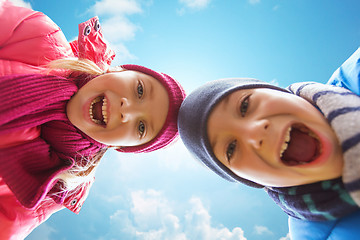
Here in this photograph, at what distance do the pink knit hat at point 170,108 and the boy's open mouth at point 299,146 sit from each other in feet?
1.86

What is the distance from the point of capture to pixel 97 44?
150 cm

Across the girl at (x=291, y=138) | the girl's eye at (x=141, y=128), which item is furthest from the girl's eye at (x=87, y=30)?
the girl at (x=291, y=138)

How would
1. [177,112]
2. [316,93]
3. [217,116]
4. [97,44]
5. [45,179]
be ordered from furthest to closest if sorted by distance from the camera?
[97,44] → [177,112] → [45,179] → [217,116] → [316,93]

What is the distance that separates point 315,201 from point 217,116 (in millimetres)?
A: 441

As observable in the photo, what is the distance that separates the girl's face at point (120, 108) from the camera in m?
1.14

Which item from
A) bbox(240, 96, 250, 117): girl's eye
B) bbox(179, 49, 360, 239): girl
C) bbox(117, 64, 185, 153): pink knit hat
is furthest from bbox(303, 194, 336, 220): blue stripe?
bbox(117, 64, 185, 153): pink knit hat

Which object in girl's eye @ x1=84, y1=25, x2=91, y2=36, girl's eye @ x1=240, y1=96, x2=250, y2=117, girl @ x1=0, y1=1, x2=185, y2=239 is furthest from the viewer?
girl's eye @ x1=84, y1=25, x2=91, y2=36

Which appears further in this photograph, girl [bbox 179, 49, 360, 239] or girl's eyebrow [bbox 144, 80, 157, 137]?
girl's eyebrow [bbox 144, 80, 157, 137]

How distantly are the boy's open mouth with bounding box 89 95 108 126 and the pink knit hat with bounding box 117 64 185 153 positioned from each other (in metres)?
0.24

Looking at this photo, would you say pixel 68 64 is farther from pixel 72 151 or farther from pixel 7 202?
pixel 7 202

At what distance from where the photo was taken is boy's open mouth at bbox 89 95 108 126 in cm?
117

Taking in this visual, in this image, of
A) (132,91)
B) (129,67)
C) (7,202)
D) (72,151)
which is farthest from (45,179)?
(129,67)

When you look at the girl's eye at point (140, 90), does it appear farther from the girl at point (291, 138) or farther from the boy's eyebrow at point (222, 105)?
the boy's eyebrow at point (222, 105)

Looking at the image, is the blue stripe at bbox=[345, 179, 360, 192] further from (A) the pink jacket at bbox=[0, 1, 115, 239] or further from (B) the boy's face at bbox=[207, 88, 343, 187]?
(A) the pink jacket at bbox=[0, 1, 115, 239]
